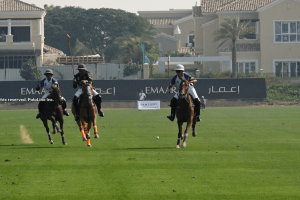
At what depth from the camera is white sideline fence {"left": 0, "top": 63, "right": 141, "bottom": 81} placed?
64.7 meters

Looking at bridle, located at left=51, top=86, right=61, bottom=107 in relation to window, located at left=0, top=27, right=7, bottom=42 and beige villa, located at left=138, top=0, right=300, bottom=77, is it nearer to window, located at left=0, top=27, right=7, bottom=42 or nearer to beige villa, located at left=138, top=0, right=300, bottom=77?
beige villa, located at left=138, top=0, right=300, bottom=77

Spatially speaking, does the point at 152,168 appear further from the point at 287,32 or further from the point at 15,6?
the point at 15,6

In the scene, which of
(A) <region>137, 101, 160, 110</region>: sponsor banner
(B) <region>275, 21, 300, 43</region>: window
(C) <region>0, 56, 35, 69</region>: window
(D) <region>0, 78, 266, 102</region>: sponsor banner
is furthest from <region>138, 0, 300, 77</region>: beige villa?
(C) <region>0, 56, 35, 69</region>: window

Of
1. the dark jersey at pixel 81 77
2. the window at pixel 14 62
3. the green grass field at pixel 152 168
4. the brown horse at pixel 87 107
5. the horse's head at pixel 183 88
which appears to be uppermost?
the window at pixel 14 62

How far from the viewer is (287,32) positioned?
218 feet

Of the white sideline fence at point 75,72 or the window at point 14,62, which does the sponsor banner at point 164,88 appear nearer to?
the white sideline fence at point 75,72

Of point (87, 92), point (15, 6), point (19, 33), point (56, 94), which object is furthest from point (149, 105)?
point (87, 92)

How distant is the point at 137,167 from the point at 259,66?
2231 inches

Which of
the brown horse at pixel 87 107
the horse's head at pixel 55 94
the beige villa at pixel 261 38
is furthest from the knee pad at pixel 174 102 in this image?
the beige villa at pixel 261 38

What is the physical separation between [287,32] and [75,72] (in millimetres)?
24873

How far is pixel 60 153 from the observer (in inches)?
615

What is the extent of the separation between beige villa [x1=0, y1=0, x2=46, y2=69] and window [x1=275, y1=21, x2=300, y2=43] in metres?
28.2

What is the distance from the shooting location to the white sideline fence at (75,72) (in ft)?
212

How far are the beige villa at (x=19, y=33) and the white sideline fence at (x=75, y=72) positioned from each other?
3.68 meters
